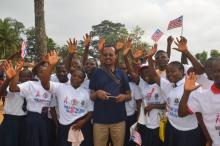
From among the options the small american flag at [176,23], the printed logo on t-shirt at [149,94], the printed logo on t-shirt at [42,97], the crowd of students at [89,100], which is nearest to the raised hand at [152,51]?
the crowd of students at [89,100]

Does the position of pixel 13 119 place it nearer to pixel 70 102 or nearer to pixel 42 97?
pixel 42 97

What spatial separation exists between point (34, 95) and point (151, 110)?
1.88 meters

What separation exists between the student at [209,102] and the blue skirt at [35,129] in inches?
100

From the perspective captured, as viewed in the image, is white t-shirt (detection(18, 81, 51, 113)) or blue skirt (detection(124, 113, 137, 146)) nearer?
white t-shirt (detection(18, 81, 51, 113))

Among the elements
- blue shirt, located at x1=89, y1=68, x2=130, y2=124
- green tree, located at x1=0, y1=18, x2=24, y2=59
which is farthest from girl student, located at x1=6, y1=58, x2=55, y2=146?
green tree, located at x1=0, y1=18, x2=24, y2=59

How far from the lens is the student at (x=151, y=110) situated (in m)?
6.01

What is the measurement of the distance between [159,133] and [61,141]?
1.57 metres

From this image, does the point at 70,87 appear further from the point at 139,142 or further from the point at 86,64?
the point at 139,142

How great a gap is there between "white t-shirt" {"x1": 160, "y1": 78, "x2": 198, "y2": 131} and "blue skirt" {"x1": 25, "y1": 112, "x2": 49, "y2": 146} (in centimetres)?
202

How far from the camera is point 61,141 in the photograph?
6.07m

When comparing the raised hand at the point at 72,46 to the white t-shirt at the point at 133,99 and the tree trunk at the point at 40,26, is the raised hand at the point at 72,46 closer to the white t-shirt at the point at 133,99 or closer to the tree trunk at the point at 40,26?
the white t-shirt at the point at 133,99

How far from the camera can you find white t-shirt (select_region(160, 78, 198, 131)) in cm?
525

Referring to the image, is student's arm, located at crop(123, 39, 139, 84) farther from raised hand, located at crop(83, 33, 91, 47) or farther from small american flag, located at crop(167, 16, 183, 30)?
small american flag, located at crop(167, 16, 183, 30)

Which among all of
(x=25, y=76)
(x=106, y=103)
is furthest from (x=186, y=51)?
(x=25, y=76)
